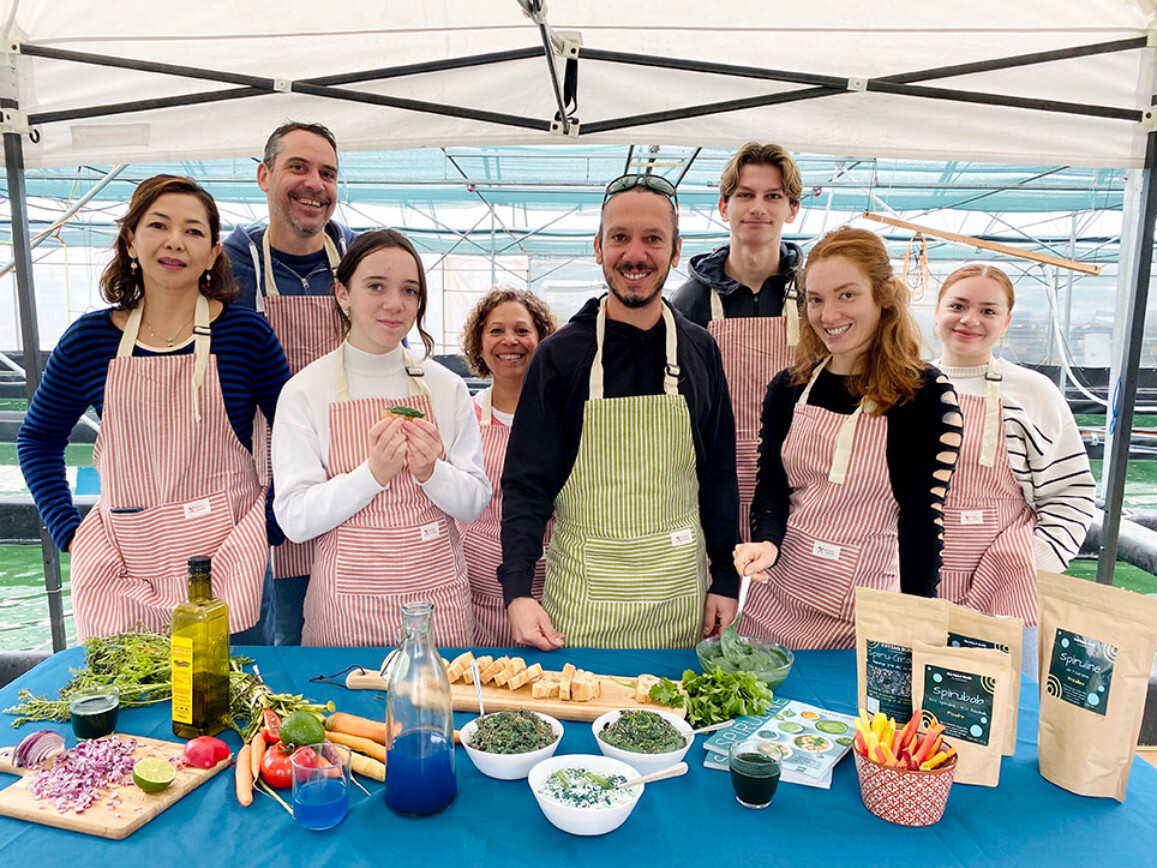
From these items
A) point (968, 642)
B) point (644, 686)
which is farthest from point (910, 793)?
point (644, 686)

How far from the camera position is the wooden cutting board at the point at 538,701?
1487mm

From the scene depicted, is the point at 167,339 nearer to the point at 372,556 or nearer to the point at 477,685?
the point at 372,556

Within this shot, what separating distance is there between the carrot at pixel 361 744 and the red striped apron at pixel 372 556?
530mm

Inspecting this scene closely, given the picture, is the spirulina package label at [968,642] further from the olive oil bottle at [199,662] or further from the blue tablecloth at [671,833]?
the olive oil bottle at [199,662]

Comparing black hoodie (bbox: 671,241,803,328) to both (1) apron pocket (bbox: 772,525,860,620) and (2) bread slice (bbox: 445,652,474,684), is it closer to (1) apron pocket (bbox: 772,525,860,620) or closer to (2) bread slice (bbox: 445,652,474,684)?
(1) apron pocket (bbox: 772,525,860,620)

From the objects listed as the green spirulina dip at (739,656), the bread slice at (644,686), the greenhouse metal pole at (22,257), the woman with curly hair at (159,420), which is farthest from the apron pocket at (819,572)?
the greenhouse metal pole at (22,257)

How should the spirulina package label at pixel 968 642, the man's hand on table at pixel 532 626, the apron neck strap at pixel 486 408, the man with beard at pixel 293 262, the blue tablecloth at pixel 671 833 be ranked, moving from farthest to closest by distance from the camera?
the apron neck strap at pixel 486 408 → the man with beard at pixel 293 262 → the man's hand on table at pixel 532 626 → the spirulina package label at pixel 968 642 → the blue tablecloth at pixel 671 833

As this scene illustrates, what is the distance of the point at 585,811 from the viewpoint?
1.11m

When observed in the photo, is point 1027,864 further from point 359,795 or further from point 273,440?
point 273,440

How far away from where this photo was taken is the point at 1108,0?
2.30 meters

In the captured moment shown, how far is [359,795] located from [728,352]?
1.83 metres

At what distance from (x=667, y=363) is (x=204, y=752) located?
1.36m

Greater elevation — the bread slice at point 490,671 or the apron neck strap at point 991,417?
the apron neck strap at point 991,417

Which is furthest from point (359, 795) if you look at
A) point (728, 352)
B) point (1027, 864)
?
point (728, 352)
